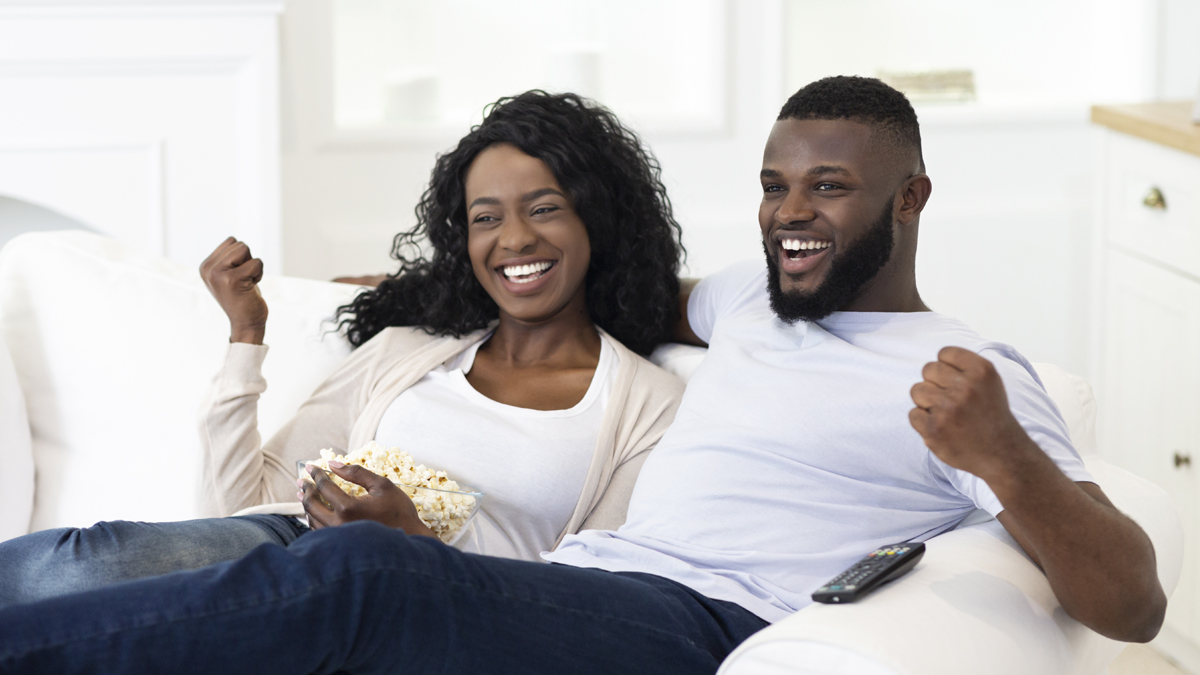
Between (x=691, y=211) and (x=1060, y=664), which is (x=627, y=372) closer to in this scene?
(x=1060, y=664)

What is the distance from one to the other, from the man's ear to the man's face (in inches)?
0.8

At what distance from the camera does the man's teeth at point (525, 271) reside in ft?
5.64

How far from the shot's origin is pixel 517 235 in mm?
1698

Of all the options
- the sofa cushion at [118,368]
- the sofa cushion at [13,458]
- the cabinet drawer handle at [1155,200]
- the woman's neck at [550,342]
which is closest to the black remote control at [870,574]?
the woman's neck at [550,342]

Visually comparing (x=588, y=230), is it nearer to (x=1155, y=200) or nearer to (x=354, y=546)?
(x=354, y=546)

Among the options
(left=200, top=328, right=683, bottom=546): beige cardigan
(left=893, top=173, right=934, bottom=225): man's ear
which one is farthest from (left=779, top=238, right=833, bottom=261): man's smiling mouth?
(left=200, top=328, right=683, bottom=546): beige cardigan

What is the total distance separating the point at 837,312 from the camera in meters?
1.46

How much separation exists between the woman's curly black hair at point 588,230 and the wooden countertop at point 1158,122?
39.4 inches

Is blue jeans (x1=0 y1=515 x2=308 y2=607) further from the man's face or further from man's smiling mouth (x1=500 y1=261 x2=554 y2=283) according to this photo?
the man's face

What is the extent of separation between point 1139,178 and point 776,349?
1.26m

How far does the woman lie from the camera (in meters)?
1.61

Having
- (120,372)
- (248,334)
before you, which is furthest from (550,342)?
(120,372)

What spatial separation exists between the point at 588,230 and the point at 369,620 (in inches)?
31.7

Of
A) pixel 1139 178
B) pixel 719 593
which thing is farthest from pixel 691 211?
pixel 719 593
